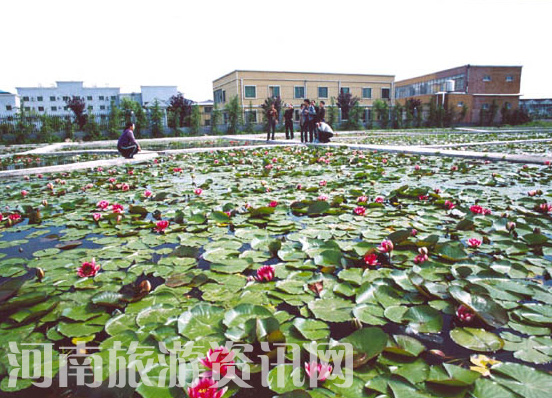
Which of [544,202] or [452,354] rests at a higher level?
[544,202]

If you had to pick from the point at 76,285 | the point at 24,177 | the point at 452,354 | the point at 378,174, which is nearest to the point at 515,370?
the point at 452,354

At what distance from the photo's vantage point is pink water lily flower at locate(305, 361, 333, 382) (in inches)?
41.6

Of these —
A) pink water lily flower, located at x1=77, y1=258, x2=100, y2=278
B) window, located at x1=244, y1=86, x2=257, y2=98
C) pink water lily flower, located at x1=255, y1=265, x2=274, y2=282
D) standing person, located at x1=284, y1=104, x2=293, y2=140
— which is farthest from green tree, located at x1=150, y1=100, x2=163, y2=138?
pink water lily flower, located at x1=255, y1=265, x2=274, y2=282

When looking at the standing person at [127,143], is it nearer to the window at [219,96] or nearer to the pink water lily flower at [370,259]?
the pink water lily flower at [370,259]

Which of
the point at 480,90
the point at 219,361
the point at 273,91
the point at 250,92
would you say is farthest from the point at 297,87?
the point at 219,361

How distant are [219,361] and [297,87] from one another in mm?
34050

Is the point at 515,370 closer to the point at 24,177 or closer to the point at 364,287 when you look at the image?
the point at 364,287

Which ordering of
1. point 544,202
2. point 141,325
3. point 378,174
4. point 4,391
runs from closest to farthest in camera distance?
1. point 4,391
2. point 141,325
3. point 544,202
4. point 378,174

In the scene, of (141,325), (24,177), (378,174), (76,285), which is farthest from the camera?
(24,177)

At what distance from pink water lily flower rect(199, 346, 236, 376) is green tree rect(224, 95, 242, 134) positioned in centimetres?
2366

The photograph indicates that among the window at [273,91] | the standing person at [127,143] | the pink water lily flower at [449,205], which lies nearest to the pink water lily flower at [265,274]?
the pink water lily flower at [449,205]

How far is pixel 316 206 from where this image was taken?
298 cm

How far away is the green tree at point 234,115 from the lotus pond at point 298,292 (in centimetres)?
2133

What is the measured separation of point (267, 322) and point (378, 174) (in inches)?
158
